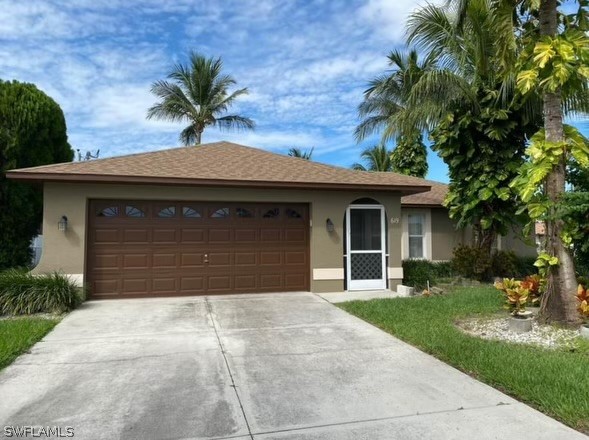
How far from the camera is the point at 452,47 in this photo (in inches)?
465

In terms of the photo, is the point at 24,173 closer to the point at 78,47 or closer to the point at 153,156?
the point at 153,156

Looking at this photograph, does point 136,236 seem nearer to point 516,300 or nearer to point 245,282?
point 245,282

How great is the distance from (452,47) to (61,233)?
11.0 meters

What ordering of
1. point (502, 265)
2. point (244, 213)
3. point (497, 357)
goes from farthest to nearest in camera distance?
point (502, 265), point (244, 213), point (497, 357)

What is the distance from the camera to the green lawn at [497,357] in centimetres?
437

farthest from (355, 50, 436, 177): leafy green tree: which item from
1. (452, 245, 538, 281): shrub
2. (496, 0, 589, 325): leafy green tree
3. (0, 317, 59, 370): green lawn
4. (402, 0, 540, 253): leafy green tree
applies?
(0, 317, 59, 370): green lawn

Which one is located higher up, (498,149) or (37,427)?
(498,149)

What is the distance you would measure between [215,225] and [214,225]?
0.08ft

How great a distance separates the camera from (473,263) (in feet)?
43.2

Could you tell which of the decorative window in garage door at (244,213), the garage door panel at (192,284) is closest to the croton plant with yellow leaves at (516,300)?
the decorative window in garage door at (244,213)

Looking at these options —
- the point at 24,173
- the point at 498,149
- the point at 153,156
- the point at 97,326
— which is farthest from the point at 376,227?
the point at 24,173

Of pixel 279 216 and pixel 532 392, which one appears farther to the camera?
pixel 279 216

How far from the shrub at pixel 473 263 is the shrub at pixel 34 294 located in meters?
10.7

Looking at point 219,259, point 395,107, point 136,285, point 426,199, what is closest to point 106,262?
point 136,285
